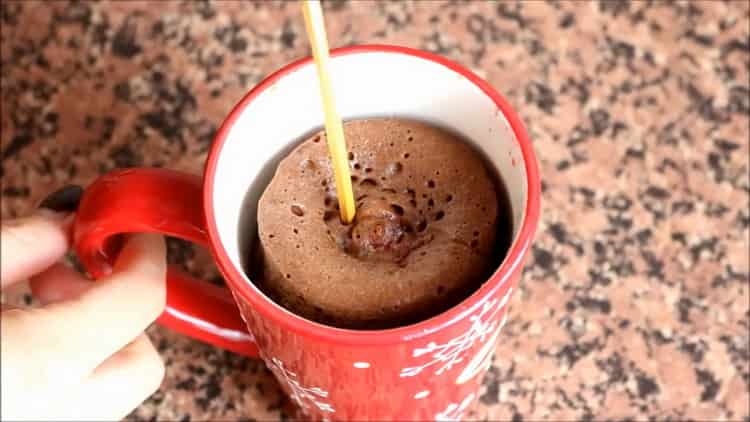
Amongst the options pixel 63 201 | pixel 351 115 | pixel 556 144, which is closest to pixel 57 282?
pixel 63 201

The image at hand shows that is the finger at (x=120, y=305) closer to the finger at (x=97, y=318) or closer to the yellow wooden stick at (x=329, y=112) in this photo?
the finger at (x=97, y=318)

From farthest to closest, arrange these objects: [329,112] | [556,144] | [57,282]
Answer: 1. [556,144]
2. [57,282]
3. [329,112]

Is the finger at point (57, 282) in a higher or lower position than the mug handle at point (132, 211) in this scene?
lower

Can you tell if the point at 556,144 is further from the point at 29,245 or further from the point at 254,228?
the point at 29,245

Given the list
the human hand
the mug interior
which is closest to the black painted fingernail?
the human hand

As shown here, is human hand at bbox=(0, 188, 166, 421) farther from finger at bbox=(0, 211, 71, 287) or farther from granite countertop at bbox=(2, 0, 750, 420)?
granite countertop at bbox=(2, 0, 750, 420)

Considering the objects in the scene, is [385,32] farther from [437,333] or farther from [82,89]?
[437,333]

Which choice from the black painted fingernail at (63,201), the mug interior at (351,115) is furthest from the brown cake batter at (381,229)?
the black painted fingernail at (63,201)
